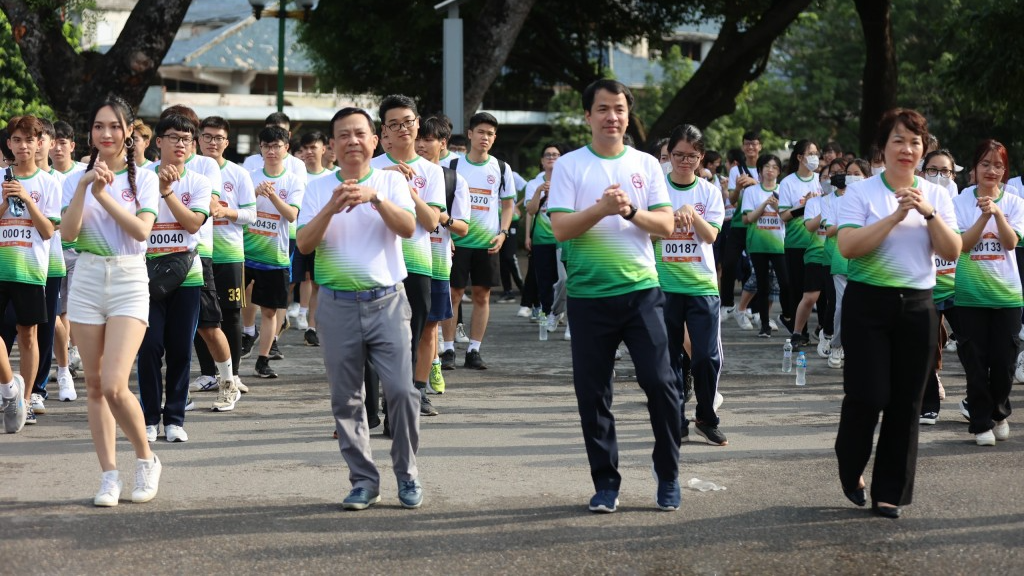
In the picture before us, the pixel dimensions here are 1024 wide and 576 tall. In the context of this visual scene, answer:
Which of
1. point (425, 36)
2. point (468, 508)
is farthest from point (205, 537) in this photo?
point (425, 36)

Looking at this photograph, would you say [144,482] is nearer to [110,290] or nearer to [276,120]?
[110,290]

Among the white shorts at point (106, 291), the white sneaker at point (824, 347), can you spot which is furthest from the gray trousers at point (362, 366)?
the white sneaker at point (824, 347)

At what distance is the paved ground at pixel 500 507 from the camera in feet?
19.2

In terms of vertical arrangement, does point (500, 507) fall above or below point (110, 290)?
below

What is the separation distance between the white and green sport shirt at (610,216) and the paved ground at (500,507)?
1.09 metres

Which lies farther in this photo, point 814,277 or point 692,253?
point 814,277

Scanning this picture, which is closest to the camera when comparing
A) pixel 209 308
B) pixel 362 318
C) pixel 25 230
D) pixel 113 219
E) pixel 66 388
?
pixel 362 318

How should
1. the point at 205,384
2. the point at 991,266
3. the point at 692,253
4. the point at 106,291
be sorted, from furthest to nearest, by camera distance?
the point at 205,384 < the point at 991,266 < the point at 692,253 < the point at 106,291

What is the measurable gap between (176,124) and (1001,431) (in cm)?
534

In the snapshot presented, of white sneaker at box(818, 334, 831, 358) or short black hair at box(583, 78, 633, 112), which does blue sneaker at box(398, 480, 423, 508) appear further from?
white sneaker at box(818, 334, 831, 358)

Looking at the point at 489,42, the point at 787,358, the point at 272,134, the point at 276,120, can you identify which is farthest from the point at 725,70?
the point at 272,134

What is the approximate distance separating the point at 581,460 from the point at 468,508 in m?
1.46

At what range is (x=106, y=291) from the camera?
693 centimetres

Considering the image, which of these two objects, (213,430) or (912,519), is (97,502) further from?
(912,519)
